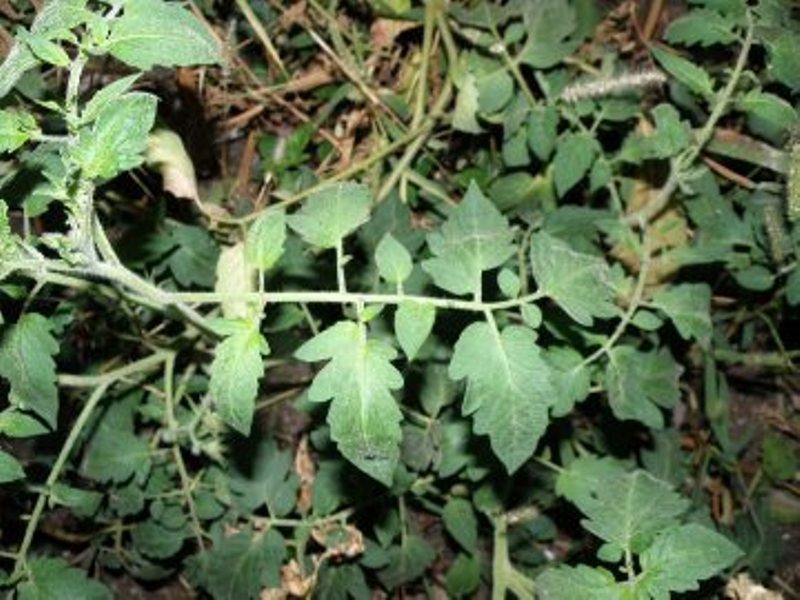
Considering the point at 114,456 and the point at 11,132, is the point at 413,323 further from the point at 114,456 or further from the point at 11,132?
the point at 114,456

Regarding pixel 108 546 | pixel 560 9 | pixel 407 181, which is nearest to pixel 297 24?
pixel 407 181

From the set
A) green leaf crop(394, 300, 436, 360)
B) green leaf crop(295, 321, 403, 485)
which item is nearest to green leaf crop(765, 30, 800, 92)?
green leaf crop(394, 300, 436, 360)

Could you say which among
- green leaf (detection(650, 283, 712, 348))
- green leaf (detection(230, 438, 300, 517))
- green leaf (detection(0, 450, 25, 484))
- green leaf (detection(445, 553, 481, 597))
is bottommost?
green leaf (detection(445, 553, 481, 597))

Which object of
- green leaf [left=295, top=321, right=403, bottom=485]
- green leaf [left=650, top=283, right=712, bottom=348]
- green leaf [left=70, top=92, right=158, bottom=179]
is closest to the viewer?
green leaf [left=70, top=92, right=158, bottom=179]

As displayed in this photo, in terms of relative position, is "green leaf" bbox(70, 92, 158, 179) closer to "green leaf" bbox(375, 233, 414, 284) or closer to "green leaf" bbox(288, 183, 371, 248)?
"green leaf" bbox(288, 183, 371, 248)

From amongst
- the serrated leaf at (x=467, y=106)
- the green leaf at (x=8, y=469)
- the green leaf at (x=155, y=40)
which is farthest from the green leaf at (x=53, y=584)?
the serrated leaf at (x=467, y=106)

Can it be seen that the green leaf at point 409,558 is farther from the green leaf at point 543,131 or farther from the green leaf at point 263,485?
the green leaf at point 543,131

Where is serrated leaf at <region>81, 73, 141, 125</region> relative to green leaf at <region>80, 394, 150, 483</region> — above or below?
above
